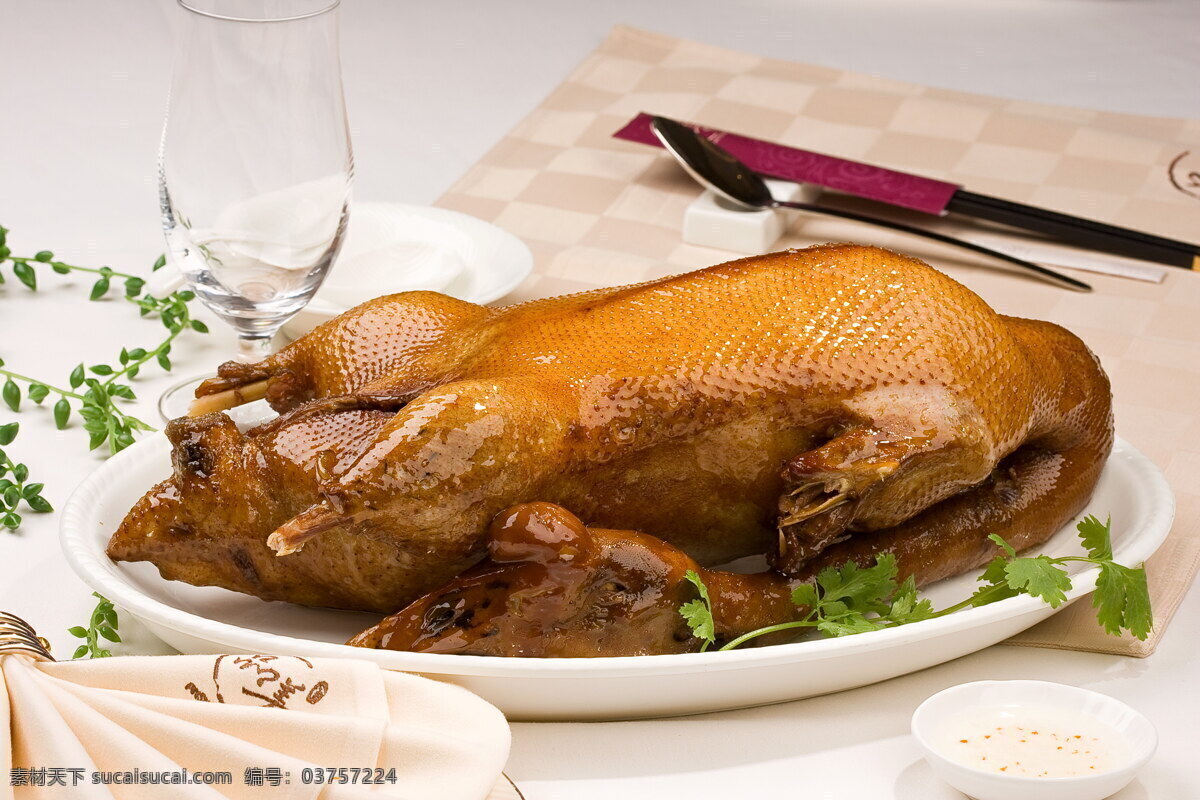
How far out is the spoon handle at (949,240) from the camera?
9.55 feet

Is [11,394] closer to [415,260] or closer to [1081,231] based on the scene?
[415,260]

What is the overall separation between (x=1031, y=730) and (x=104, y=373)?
160 cm

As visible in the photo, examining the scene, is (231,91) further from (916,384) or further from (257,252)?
(916,384)

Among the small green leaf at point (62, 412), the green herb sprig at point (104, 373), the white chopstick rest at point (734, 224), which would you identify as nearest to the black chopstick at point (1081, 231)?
the white chopstick rest at point (734, 224)

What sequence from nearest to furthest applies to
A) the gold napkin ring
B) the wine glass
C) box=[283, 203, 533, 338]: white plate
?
the gold napkin ring, the wine glass, box=[283, 203, 533, 338]: white plate

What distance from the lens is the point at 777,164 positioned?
3170 mm

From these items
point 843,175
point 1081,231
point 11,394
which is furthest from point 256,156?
point 1081,231

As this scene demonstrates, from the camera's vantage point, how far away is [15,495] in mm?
2143

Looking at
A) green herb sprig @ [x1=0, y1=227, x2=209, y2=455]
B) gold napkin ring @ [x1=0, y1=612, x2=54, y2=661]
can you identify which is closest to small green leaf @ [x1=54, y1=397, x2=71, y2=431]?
green herb sprig @ [x1=0, y1=227, x2=209, y2=455]

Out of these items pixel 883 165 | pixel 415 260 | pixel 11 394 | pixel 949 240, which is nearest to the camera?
pixel 11 394

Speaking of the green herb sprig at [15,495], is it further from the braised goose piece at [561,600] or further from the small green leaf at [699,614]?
the small green leaf at [699,614]

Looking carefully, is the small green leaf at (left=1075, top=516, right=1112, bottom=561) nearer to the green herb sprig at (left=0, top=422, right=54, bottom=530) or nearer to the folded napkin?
the folded napkin

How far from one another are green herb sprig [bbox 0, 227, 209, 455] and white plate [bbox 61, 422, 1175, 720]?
0.38 metres

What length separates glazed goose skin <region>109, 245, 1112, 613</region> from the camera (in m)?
1.62
